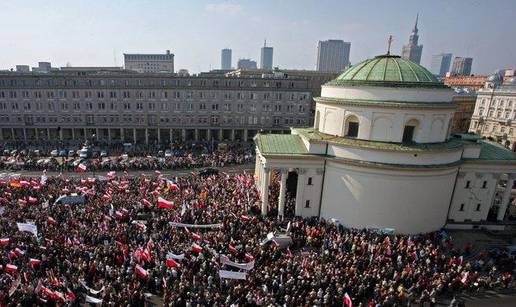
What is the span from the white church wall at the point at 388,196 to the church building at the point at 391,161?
3.4 inches

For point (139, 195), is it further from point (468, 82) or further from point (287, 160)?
point (468, 82)

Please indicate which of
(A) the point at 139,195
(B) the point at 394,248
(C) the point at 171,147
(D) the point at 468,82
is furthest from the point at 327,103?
(D) the point at 468,82

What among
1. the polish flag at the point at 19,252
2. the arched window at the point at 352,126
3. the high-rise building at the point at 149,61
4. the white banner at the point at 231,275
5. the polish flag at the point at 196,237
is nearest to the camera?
the white banner at the point at 231,275

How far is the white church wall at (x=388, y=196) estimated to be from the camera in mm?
29703

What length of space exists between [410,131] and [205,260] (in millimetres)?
21691

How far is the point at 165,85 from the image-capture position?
65.2m

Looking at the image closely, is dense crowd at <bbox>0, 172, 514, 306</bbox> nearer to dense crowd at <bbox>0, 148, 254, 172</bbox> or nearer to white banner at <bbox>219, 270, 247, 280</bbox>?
white banner at <bbox>219, 270, 247, 280</bbox>

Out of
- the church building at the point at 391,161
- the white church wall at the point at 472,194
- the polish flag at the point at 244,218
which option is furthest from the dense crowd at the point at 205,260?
the white church wall at the point at 472,194

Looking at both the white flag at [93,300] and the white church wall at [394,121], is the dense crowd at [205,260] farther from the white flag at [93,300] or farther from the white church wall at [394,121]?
the white church wall at [394,121]

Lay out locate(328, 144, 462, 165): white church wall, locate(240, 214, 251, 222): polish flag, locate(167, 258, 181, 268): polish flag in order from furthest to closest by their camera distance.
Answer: locate(328, 144, 462, 165): white church wall
locate(240, 214, 251, 222): polish flag
locate(167, 258, 181, 268): polish flag

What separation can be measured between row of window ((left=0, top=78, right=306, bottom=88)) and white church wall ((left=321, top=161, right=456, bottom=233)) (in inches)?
1530

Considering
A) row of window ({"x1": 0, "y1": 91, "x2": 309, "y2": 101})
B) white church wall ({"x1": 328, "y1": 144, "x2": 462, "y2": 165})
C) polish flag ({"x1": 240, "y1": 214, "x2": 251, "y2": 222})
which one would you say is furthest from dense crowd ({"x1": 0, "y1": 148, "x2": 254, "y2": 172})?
white church wall ({"x1": 328, "y1": 144, "x2": 462, "y2": 165})

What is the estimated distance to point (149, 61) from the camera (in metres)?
166

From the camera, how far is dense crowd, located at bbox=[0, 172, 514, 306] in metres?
18.7
